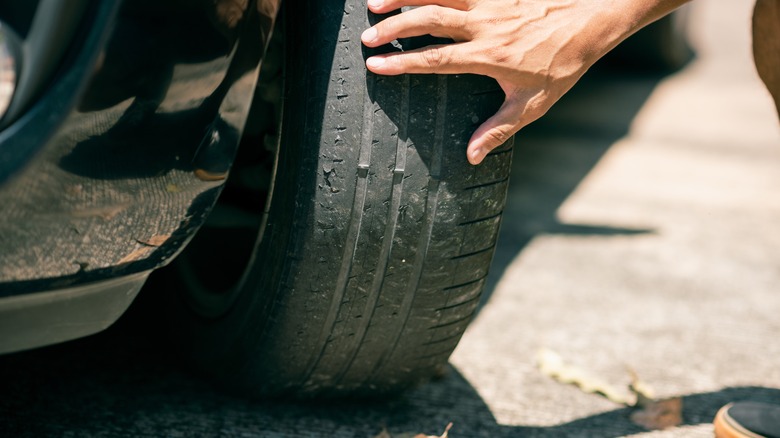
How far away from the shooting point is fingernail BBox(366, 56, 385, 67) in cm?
125

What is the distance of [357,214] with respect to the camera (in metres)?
1.32

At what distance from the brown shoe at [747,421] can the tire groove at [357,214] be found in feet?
2.43

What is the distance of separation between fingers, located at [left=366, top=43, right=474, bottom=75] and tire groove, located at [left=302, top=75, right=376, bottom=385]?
0.03 metres

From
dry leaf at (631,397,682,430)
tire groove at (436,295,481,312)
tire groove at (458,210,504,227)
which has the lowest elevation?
dry leaf at (631,397,682,430)

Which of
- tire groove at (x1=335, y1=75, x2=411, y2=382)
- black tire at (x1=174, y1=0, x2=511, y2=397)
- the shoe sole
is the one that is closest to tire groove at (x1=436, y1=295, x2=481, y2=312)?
black tire at (x1=174, y1=0, x2=511, y2=397)

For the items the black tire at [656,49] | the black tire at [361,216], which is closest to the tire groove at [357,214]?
the black tire at [361,216]

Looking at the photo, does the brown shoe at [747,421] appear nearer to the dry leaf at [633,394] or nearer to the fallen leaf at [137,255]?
the dry leaf at [633,394]

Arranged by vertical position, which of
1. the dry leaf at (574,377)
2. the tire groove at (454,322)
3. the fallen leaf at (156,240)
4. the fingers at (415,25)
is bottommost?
the dry leaf at (574,377)

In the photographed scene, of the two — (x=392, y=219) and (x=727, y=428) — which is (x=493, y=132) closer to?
(x=392, y=219)

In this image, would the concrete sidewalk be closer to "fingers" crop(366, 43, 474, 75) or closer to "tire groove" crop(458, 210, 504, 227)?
"tire groove" crop(458, 210, 504, 227)

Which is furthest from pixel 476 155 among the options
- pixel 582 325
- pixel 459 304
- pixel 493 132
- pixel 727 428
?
pixel 582 325

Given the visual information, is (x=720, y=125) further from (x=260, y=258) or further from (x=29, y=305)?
(x=29, y=305)

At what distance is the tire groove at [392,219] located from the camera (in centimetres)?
129

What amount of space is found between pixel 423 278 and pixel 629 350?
2.76 feet
